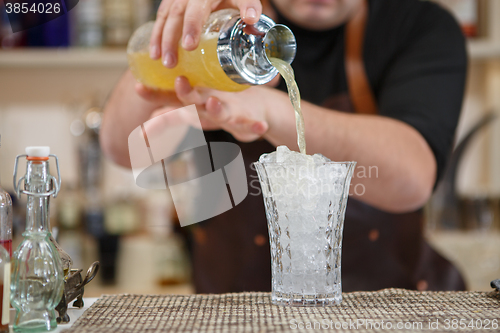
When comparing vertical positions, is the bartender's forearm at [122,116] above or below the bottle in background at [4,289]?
above

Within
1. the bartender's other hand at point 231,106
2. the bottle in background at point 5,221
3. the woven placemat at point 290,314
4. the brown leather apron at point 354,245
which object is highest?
the bartender's other hand at point 231,106

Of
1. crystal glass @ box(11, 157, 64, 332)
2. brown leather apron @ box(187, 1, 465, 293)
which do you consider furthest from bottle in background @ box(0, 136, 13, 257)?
brown leather apron @ box(187, 1, 465, 293)

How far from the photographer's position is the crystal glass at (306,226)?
667mm

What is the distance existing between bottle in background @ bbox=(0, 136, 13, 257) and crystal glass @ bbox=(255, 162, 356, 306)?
1.08ft

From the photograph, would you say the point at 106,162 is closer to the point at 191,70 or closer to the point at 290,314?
the point at 191,70

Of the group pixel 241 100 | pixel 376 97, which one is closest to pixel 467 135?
pixel 376 97

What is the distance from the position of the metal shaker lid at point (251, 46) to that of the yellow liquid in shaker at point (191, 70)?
0.03 meters

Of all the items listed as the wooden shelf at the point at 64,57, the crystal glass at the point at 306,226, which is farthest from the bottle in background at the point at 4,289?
the wooden shelf at the point at 64,57

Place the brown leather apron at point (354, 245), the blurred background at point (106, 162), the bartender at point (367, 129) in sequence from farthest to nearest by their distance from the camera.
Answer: the blurred background at point (106, 162) < the brown leather apron at point (354, 245) < the bartender at point (367, 129)

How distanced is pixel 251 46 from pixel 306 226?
26 cm

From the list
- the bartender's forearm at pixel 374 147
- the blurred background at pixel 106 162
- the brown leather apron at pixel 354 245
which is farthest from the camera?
the blurred background at pixel 106 162

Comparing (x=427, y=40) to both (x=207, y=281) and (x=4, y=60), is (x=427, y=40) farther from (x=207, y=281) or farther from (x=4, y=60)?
(x=4, y=60)

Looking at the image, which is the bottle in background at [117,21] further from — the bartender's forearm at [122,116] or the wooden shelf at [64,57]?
the bartender's forearm at [122,116]

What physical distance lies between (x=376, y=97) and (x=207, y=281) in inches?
A: 26.3
